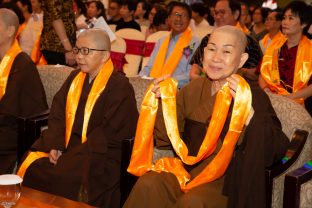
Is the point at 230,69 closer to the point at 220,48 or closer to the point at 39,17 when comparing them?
the point at 220,48

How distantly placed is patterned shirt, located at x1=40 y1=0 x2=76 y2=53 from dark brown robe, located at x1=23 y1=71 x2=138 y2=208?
1351mm

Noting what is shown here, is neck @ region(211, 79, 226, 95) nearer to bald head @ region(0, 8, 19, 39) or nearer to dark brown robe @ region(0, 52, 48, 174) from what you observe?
dark brown robe @ region(0, 52, 48, 174)

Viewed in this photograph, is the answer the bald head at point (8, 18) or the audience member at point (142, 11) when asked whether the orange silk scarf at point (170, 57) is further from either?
the audience member at point (142, 11)

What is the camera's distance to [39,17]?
6.55 metres

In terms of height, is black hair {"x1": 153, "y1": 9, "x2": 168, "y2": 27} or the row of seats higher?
black hair {"x1": 153, "y1": 9, "x2": 168, "y2": 27}

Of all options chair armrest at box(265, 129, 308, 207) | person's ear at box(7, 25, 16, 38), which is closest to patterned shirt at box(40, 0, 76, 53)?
person's ear at box(7, 25, 16, 38)

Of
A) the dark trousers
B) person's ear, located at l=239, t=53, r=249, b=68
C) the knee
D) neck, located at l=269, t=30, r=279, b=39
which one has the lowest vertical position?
the knee

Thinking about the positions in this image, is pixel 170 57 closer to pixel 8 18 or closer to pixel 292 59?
pixel 292 59

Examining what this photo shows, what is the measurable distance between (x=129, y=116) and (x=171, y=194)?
713mm

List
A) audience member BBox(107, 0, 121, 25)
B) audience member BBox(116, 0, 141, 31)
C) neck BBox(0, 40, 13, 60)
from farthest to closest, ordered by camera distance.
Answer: audience member BBox(107, 0, 121, 25)
audience member BBox(116, 0, 141, 31)
neck BBox(0, 40, 13, 60)

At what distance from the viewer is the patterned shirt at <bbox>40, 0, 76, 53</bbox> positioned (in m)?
4.95

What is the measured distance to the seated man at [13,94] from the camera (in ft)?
13.3

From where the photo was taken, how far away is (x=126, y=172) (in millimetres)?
3404

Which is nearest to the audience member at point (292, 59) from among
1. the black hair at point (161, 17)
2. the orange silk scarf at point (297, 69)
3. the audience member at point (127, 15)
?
the orange silk scarf at point (297, 69)
